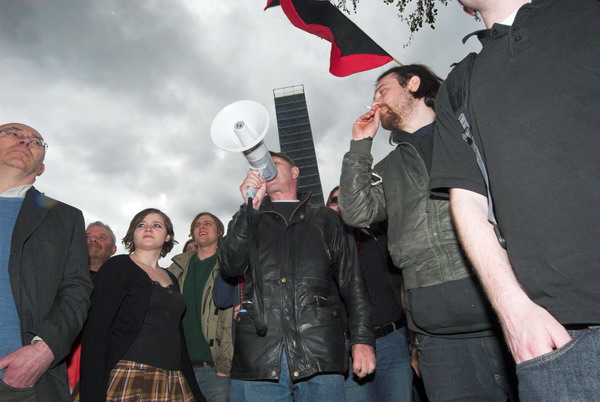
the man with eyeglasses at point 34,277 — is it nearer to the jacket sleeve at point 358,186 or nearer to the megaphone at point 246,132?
the megaphone at point 246,132

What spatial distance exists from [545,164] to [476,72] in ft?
1.45

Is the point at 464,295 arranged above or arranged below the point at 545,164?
Answer: below

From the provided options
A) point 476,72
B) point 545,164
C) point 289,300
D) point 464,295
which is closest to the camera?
point 545,164

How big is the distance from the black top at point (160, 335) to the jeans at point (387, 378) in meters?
1.38

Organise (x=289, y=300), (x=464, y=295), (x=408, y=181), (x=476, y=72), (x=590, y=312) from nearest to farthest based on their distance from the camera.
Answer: (x=590, y=312) → (x=476, y=72) → (x=464, y=295) → (x=408, y=181) → (x=289, y=300)

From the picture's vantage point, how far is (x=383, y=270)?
3.95 meters

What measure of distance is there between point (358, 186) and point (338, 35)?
198cm

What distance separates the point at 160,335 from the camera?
328 cm

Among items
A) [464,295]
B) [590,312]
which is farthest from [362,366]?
[590,312]

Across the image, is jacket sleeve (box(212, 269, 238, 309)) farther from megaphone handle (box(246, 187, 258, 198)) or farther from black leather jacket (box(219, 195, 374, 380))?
megaphone handle (box(246, 187, 258, 198))

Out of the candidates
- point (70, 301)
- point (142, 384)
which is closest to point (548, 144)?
point (70, 301)

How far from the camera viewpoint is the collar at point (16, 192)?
280 centimetres

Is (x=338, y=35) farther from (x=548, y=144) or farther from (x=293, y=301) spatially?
(x=548, y=144)

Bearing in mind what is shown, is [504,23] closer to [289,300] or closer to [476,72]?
[476,72]
